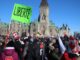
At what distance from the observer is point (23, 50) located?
39.4 feet

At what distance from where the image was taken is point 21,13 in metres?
11.0

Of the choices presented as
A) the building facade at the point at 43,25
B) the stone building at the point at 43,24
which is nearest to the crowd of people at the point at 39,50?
the building facade at the point at 43,25

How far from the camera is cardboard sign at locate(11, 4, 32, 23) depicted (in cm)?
1075

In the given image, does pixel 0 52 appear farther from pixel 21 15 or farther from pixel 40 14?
pixel 40 14

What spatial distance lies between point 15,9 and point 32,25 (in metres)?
120

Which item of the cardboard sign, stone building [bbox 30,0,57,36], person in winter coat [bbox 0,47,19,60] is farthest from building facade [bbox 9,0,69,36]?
person in winter coat [bbox 0,47,19,60]

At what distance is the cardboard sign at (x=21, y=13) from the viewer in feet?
35.3

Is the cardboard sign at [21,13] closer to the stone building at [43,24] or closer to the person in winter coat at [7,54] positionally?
the person in winter coat at [7,54]

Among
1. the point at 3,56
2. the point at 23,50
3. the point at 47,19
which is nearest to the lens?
the point at 3,56

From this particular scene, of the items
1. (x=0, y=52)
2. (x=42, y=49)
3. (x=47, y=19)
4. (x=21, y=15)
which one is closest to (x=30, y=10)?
(x=21, y=15)

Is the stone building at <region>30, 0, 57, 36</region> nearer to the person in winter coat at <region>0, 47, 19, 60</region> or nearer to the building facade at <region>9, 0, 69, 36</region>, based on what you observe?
the building facade at <region>9, 0, 69, 36</region>

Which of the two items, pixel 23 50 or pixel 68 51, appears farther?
pixel 23 50

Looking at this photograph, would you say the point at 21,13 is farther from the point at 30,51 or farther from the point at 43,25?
the point at 43,25

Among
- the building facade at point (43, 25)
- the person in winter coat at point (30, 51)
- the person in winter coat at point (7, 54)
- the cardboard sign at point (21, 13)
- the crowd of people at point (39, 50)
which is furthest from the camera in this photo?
the building facade at point (43, 25)
